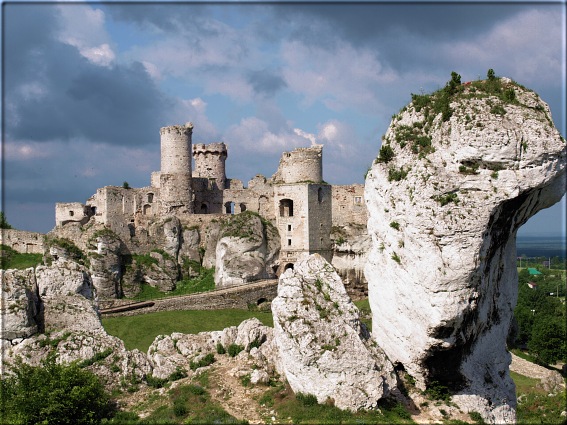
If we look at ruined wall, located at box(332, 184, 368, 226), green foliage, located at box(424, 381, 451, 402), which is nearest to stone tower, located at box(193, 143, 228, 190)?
ruined wall, located at box(332, 184, 368, 226)

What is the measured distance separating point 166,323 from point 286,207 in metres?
16.7

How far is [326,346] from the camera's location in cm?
1955

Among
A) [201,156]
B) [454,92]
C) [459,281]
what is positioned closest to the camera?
[459,281]

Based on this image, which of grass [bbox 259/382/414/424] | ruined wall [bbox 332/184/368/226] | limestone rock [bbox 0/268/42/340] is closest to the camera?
grass [bbox 259/382/414/424]

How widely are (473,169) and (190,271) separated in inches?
1189

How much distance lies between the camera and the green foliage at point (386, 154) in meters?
21.2

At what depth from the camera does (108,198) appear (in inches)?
1909

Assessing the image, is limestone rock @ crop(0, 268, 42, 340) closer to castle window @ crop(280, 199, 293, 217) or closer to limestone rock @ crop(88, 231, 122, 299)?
limestone rock @ crop(88, 231, 122, 299)

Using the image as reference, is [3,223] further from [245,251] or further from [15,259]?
[245,251]

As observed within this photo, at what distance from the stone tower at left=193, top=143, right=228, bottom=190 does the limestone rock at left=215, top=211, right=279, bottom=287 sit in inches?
403

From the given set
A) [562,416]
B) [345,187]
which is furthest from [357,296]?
[562,416]

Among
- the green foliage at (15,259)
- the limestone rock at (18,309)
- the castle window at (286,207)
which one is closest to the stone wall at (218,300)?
the castle window at (286,207)

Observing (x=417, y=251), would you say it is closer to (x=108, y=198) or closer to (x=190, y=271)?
(x=190, y=271)

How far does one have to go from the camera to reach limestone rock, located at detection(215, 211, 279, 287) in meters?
44.5
